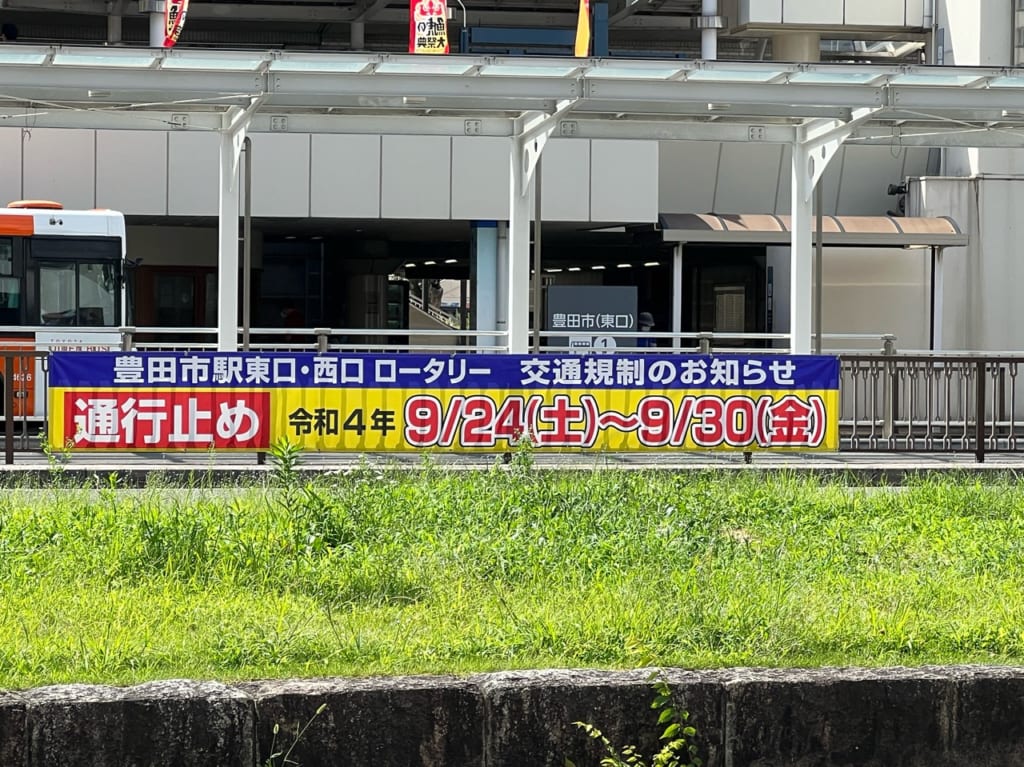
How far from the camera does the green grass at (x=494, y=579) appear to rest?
6559 millimetres

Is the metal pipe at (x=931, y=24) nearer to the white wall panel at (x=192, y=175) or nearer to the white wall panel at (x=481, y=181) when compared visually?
the white wall panel at (x=481, y=181)

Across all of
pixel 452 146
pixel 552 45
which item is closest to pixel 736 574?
pixel 452 146

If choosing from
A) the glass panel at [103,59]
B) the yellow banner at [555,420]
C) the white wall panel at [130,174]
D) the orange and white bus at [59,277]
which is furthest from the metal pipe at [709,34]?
the glass panel at [103,59]

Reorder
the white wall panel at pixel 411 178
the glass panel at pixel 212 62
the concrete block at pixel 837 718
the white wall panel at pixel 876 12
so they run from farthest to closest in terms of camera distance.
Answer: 1. the white wall panel at pixel 876 12
2. the white wall panel at pixel 411 178
3. the glass panel at pixel 212 62
4. the concrete block at pixel 837 718

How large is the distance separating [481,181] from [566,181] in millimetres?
1608

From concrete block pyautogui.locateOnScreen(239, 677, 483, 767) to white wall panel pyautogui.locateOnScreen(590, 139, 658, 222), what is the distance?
22887mm

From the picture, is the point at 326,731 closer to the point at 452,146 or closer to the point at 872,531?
the point at 872,531

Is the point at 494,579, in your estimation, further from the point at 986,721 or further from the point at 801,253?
the point at 801,253

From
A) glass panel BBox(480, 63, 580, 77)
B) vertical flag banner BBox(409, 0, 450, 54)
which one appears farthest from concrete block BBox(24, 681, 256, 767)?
vertical flag banner BBox(409, 0, 450, 54)

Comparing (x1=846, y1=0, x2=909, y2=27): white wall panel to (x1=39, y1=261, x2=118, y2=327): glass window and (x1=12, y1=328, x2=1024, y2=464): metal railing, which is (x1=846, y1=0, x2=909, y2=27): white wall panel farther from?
(x1=39, y1=261, x2=118, y2=327): glass window

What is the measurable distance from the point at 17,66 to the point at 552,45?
18242 mm

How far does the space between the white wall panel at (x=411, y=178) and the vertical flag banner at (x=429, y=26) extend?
2050 millimetres

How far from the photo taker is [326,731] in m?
5.72

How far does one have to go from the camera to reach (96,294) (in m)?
21.9
